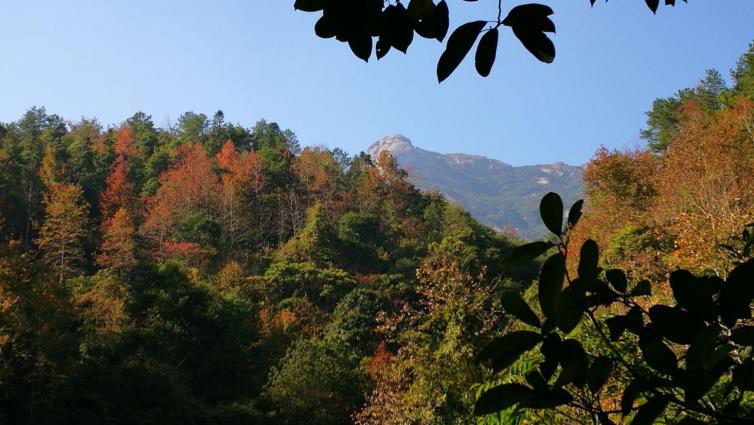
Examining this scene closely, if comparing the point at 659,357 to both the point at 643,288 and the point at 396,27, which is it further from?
the point at 396,27

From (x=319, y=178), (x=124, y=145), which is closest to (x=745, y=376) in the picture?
(x=319, y=178)

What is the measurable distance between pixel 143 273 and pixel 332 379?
250 inches

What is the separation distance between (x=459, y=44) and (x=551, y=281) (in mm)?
289

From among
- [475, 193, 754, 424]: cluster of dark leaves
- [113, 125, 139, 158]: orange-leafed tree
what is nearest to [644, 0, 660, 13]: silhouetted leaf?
[475, 193, 754, 424]: cluster of dark leaves

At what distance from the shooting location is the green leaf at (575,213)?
0.71m

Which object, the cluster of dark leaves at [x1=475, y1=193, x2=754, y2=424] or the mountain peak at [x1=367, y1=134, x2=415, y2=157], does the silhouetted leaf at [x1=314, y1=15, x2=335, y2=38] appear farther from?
the mountain peak at [x1=367, y1=134, x2=415, y2=157]

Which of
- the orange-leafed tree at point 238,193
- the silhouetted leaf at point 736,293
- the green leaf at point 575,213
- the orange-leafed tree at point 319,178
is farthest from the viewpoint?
the orange-leafed tree at point 319,178

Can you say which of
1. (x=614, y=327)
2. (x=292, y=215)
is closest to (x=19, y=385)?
(x=614, y=327)

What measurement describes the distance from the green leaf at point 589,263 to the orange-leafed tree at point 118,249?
21.3 meters

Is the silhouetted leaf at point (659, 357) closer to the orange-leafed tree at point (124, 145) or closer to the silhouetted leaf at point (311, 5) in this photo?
the silhouetted leaf at point (311, 5)

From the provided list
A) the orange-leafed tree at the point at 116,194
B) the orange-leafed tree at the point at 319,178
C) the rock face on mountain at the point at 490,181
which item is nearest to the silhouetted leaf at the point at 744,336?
the orange-leafed tree at the point at 116,194

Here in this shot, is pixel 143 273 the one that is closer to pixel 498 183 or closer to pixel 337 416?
pixel 337 416

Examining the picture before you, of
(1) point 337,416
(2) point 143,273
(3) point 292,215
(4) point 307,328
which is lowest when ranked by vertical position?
(1) point 337,416

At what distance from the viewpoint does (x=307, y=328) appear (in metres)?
21.2
